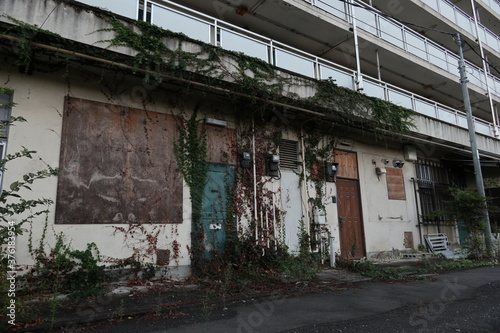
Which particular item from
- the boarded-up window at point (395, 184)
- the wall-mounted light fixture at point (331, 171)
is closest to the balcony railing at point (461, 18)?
the boarded-up window at point (395, 184)

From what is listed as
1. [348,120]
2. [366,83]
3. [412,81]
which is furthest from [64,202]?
[412,81]

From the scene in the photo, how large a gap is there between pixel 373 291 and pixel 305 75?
5556mm

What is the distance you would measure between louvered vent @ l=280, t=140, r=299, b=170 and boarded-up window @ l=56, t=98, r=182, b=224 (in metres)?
3.10

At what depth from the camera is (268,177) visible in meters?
8.47

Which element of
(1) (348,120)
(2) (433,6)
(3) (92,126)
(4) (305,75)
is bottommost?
(3) (92,126)

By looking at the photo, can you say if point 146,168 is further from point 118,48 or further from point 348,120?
point 348,120

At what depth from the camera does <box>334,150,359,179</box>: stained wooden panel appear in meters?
10.1

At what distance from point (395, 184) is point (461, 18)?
1056cm

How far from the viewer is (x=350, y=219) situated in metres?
9.85

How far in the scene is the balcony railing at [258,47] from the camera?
6.84 m

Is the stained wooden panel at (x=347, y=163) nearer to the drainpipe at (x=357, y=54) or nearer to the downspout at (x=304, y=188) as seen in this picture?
the downspout at (x=304, y=188)

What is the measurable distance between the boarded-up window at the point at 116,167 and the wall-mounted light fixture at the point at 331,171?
4.57m

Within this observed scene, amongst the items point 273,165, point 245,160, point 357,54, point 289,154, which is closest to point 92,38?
point 245,160

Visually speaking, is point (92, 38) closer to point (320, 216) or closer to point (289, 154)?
point (289, 154)
